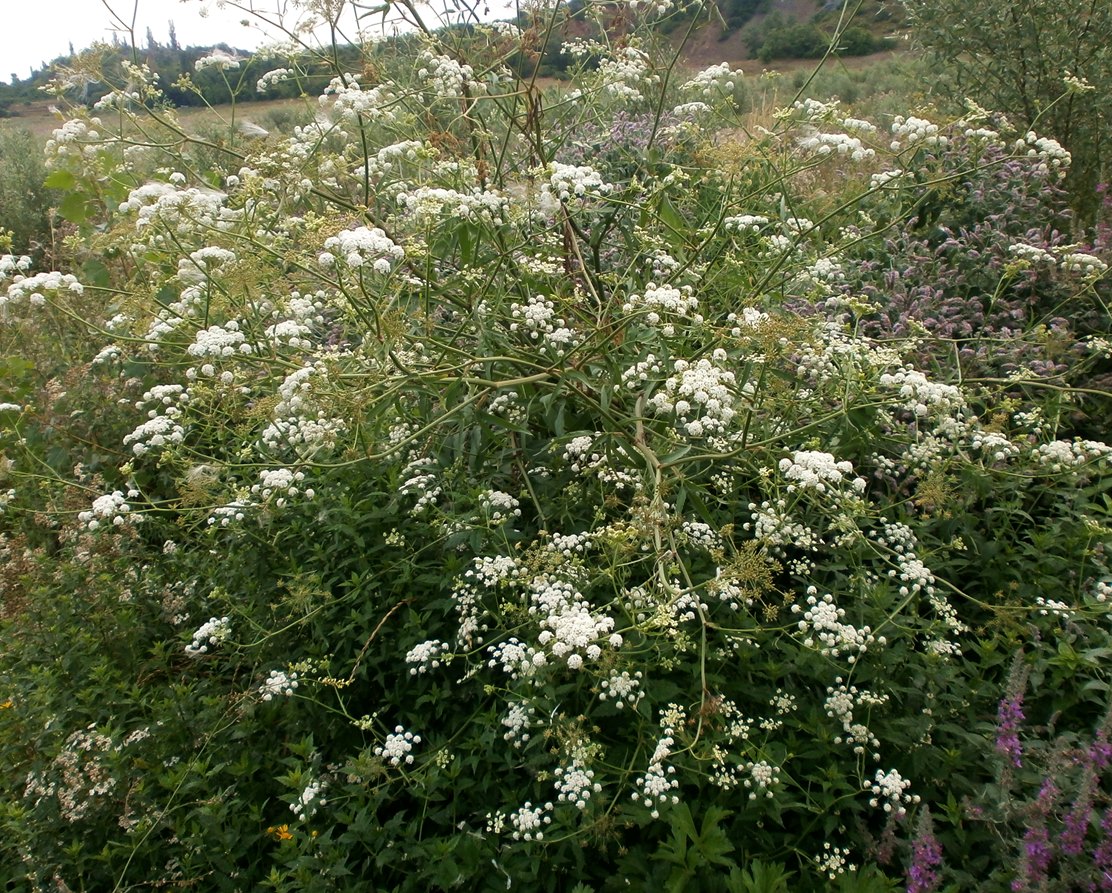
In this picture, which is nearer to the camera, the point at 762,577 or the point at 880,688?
the point at 762,577

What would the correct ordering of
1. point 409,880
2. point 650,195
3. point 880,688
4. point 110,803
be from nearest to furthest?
point 409,880 → point 880,688 → point 110,803 → point 650,195

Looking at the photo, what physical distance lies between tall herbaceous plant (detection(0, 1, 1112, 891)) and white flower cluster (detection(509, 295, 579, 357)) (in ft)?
0.07

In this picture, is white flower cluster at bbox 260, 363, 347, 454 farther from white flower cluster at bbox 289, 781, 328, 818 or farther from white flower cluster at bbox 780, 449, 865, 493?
white flower cluster at bbox 780, 449, 865, 493

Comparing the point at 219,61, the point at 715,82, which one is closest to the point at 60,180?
the point at 219,61

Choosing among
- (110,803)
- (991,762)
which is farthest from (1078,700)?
(110,803)

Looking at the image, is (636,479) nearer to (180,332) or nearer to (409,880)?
(409,880)

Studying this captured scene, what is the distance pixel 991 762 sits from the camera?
7.42 feet

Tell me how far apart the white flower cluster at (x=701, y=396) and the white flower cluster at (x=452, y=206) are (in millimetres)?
842

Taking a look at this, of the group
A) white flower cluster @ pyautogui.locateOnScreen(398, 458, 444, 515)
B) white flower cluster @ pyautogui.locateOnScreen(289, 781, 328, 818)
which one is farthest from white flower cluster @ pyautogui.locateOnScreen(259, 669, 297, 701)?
white flower cluster @ pyautogui.locateOnScreen(398, 458, 444, 515)

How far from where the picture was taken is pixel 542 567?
2500 mm

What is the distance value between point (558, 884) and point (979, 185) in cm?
463

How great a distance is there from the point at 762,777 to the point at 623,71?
2.91 m

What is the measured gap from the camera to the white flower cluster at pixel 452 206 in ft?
8.30

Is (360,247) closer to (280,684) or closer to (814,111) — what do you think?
(280,684)
